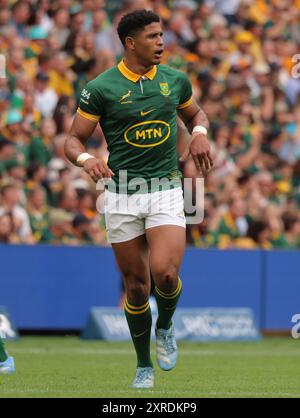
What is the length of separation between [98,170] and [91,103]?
63 cm

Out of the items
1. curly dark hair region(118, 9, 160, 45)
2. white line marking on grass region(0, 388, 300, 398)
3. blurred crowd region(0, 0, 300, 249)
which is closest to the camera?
white line marking on grass region(0, 388, 300, 398)

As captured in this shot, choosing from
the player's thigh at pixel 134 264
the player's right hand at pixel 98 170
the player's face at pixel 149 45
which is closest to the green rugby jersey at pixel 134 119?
the player's face at pixel 149 45

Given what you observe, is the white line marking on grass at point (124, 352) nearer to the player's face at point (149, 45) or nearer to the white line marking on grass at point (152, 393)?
the white line marking on grass at point (152, 393)

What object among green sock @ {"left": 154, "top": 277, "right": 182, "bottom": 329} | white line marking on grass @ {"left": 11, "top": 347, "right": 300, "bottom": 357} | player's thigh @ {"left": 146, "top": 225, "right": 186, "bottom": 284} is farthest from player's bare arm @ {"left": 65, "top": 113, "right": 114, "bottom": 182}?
white line marking on grass @ {"left": 11, "top": 347, "right": 300, "bottom": 357}

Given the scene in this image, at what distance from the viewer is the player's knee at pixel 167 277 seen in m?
8.41

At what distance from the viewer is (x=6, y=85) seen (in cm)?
1639

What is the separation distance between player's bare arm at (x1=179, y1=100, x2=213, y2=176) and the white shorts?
11.5 inches

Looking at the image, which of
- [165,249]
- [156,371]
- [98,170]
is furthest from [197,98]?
[98,170]

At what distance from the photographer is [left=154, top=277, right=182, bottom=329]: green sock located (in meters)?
8.61

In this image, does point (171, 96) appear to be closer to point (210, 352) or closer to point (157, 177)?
point (157, 177)

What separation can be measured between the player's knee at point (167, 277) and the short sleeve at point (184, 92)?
1377 mm

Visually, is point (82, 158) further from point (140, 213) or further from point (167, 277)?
point (167, 277)

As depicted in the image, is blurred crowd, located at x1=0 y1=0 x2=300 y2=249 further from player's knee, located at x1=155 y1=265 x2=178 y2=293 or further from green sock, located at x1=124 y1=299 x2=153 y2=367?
player's knee, located at x1=155 y1=265 x2=178 y2=293
